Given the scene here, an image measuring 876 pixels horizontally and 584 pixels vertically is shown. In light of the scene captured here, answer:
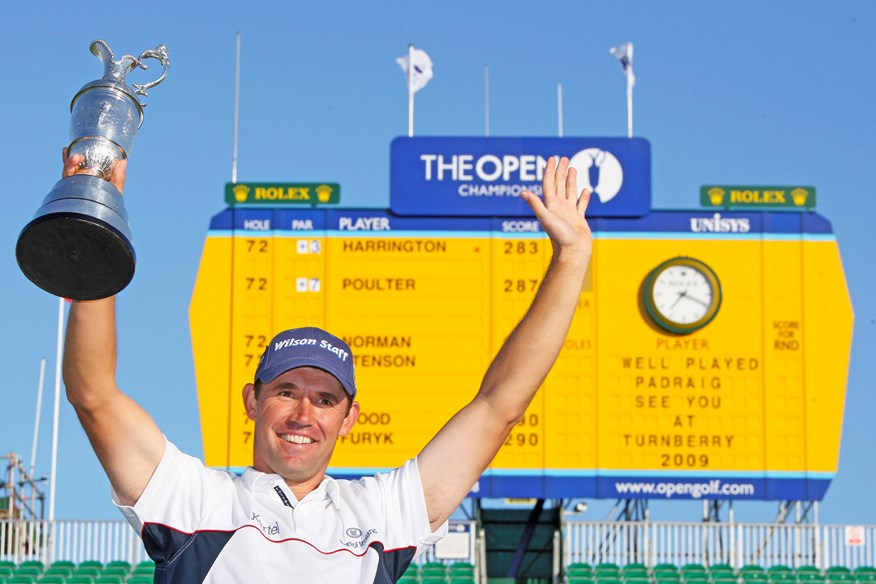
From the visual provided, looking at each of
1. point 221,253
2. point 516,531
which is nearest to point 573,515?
point 516,531

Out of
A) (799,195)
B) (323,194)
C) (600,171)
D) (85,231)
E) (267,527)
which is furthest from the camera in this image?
(799,195)

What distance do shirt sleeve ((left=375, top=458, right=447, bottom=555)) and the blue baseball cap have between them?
279mm

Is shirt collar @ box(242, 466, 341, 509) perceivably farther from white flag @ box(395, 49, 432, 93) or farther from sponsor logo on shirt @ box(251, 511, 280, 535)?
white flag @ box(395, 49, 432, 93)

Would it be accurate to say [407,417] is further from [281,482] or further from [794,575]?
[281,482]

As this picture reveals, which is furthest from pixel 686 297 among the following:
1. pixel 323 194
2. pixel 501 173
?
pixel 323 194

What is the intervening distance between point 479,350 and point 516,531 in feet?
14.3

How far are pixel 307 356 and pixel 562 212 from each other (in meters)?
0.90

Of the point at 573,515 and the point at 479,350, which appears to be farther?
the point at 573,515

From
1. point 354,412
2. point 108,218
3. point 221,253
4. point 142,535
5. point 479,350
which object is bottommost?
point 142,535

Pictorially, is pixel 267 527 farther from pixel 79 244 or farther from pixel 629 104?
pixel 629 104

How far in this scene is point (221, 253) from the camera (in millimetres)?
18719

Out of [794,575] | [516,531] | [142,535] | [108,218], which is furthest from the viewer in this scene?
[516,531]

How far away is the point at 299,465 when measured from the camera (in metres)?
4.01

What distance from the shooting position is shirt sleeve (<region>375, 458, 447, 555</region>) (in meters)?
4.10
